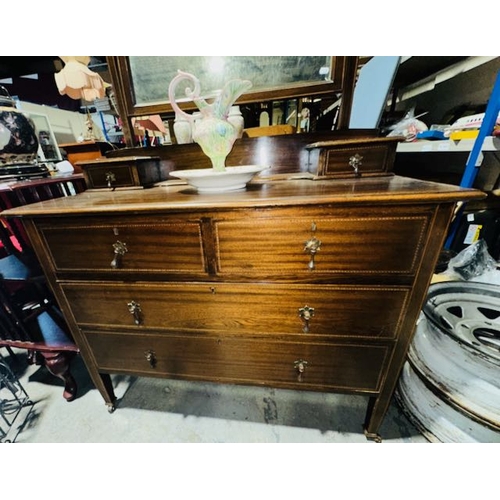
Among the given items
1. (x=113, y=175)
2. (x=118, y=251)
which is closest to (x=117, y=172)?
(x=113, y=175)

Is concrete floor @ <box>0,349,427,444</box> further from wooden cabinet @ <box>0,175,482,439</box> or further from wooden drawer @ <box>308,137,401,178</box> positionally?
wooden drawer @ <box>308,137,401,178</box>

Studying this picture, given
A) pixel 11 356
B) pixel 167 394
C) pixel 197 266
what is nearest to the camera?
pixel 197 266

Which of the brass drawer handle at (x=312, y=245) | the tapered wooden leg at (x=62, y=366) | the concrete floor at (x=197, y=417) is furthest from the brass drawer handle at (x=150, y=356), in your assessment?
the brass drawer handle at (x=312, y=245)

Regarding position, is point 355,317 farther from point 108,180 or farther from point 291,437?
point 108,180

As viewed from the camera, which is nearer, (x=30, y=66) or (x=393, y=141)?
(x=393, y=141)

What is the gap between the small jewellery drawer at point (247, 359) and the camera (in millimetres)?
929

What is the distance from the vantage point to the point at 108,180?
114cm

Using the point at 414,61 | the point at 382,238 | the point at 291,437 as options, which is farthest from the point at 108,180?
the point at 414,61

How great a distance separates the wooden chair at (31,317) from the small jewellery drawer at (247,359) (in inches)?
13.2

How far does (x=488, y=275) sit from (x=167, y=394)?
2.15 m

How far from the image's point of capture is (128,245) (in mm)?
848

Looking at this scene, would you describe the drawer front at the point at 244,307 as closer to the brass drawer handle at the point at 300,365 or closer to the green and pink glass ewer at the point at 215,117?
the brass drawer handle at the point at 300,365

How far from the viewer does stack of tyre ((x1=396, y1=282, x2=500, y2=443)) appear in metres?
0.93

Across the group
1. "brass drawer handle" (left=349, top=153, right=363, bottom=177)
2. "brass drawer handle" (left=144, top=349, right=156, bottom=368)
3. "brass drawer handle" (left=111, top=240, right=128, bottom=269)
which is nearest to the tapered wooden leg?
"brass drawer handle" (left=144, top=349, right=156, bottom=368)
